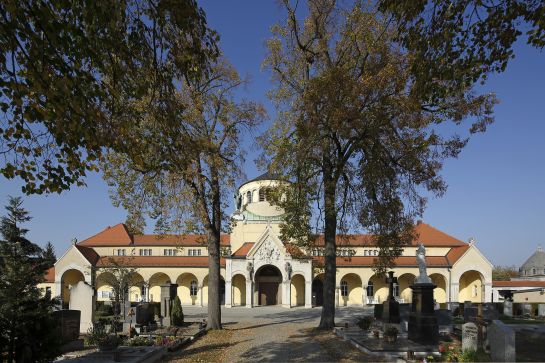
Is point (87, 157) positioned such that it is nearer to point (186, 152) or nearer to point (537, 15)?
point (186, 152)

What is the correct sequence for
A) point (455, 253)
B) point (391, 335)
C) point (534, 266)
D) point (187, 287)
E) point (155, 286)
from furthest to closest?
point (534, 266) < point (187, 287) < point (155, 286) < point (455, 253) < point (391, 335)

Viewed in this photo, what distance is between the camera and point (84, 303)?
67.1 ft

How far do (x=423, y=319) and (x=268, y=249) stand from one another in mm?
28734

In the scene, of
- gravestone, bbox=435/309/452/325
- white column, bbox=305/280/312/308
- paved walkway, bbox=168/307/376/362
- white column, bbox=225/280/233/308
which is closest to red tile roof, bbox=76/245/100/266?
white column, bbox=225/280/233/308

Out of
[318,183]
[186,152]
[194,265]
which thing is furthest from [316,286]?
[186,152]

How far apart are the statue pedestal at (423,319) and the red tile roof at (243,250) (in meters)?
28.8

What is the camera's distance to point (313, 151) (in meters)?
18.6

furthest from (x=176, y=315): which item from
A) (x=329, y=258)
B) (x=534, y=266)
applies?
(x=534, y=266)

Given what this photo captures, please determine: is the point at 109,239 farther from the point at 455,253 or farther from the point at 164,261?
the point at 455,253

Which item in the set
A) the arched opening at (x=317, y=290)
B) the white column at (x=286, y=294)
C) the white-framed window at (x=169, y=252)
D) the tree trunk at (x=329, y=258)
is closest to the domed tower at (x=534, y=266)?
the arched opening at (x=317, y=290)

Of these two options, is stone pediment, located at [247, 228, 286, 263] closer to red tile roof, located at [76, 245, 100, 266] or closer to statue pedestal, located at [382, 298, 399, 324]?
red tile roof, located at [76, 245, 100, 266]

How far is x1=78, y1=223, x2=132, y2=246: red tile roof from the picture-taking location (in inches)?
1961

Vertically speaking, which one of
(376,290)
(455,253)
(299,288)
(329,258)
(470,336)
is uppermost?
(329,258)

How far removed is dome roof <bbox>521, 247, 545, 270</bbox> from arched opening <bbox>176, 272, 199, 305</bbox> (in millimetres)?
61907
